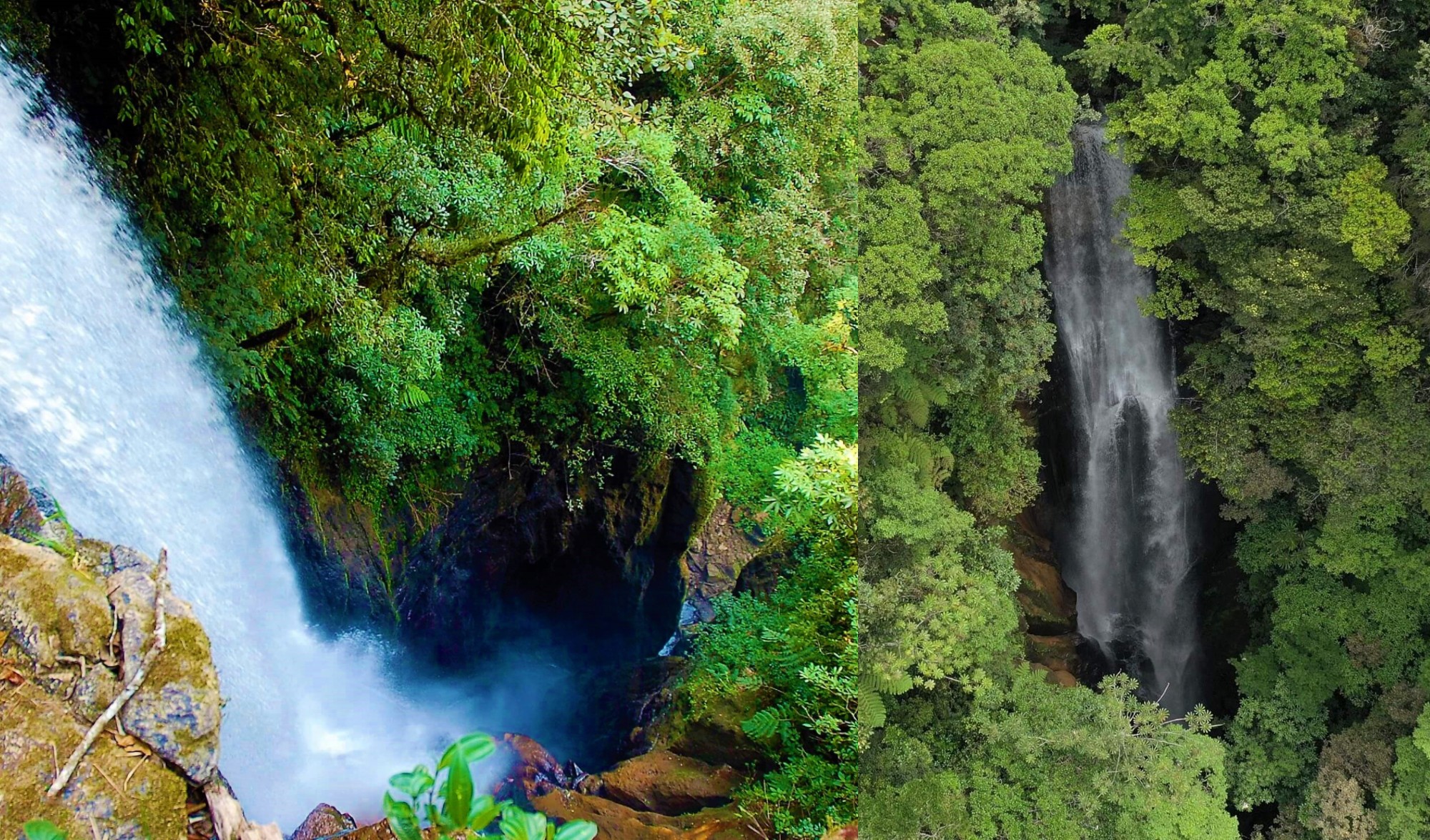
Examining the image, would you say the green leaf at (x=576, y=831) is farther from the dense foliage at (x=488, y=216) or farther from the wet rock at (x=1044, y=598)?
the wet rock at (x=1044, y=598)

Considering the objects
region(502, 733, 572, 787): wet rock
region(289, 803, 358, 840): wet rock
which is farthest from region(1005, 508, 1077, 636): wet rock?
region(289, 803, 358, 840): wet rock

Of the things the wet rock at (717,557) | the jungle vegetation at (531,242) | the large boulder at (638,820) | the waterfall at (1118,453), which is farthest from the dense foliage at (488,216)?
the waterfall at (1118,453)

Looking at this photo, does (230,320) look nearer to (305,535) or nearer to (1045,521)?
(305,535)

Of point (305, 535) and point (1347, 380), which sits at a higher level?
point (1347, 380)

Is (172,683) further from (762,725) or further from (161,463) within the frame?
(762,725)

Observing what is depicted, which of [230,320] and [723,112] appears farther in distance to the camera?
[723,112]

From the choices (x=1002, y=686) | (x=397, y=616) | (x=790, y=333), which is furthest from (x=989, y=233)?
(x=397, y=616)
